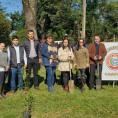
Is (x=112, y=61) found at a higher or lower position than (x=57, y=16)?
lower

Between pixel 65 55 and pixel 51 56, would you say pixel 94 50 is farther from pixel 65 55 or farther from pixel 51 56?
pixel 51 56

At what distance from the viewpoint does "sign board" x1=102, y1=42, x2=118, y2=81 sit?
6.21 meters

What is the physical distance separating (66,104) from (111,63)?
2.39 m

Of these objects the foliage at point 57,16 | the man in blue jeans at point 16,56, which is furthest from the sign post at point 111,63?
the foliage at point 57,16

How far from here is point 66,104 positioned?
4.72 metres

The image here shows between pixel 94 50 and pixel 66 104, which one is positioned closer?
pixel 66 104

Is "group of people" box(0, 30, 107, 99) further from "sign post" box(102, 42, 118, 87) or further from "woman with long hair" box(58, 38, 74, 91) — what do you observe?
"sign post" box(102, 42, 118, 87)

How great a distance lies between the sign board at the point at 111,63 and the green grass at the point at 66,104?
1.81ft

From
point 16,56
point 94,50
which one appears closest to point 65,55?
point 94,50

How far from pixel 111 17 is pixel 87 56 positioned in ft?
79.4

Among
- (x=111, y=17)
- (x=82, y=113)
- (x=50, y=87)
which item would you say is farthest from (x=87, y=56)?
(x=111, y=17)

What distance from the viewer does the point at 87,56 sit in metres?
5.71

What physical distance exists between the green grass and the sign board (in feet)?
1.81

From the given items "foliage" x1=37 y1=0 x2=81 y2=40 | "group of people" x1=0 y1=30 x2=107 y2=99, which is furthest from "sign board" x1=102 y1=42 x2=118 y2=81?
"foliage" x1=37 y1=0 x2=81 y2=40
